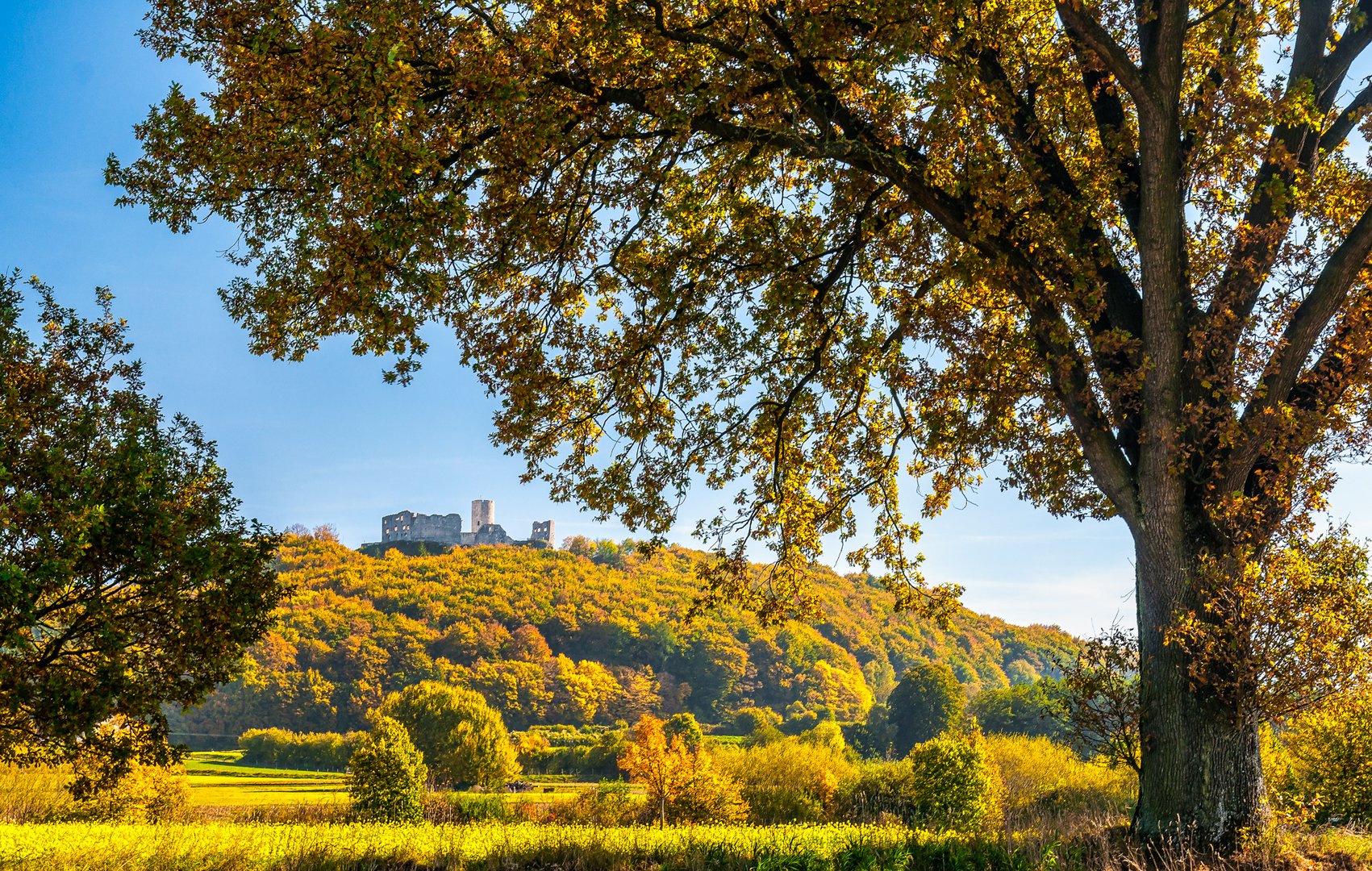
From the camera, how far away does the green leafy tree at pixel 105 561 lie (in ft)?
26.5

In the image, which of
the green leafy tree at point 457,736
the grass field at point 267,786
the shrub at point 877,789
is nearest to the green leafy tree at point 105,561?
the shrub at point 877,789

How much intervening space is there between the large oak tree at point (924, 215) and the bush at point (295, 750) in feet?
220

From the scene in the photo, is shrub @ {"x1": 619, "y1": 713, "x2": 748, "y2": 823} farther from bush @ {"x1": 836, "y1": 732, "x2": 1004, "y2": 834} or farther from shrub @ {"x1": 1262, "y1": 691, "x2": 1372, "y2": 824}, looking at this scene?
shrub @ {"x1": 1262, "y1": 691, "x2": 1372, "y2": 824}

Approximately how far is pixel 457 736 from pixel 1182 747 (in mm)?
55727

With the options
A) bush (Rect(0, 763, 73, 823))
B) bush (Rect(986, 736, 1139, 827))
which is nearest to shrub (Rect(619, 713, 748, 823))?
bush (Rect(986, 736, 1139, 827))

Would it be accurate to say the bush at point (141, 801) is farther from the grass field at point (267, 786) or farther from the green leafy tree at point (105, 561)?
the green leafy tree at point (105, 561)

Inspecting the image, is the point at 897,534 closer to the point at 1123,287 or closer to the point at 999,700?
the point at 1123,287

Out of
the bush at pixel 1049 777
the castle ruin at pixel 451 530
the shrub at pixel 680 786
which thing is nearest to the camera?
the bush at pixel 1049 777

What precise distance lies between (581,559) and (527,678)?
106 ft

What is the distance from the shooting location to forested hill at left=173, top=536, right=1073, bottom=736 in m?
80.6

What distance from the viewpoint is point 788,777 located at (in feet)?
147

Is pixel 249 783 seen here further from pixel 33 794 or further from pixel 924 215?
pixel 924 215

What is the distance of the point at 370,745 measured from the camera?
36.6 m

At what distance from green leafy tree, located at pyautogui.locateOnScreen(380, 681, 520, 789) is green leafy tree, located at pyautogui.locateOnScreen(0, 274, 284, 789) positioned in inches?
2009
